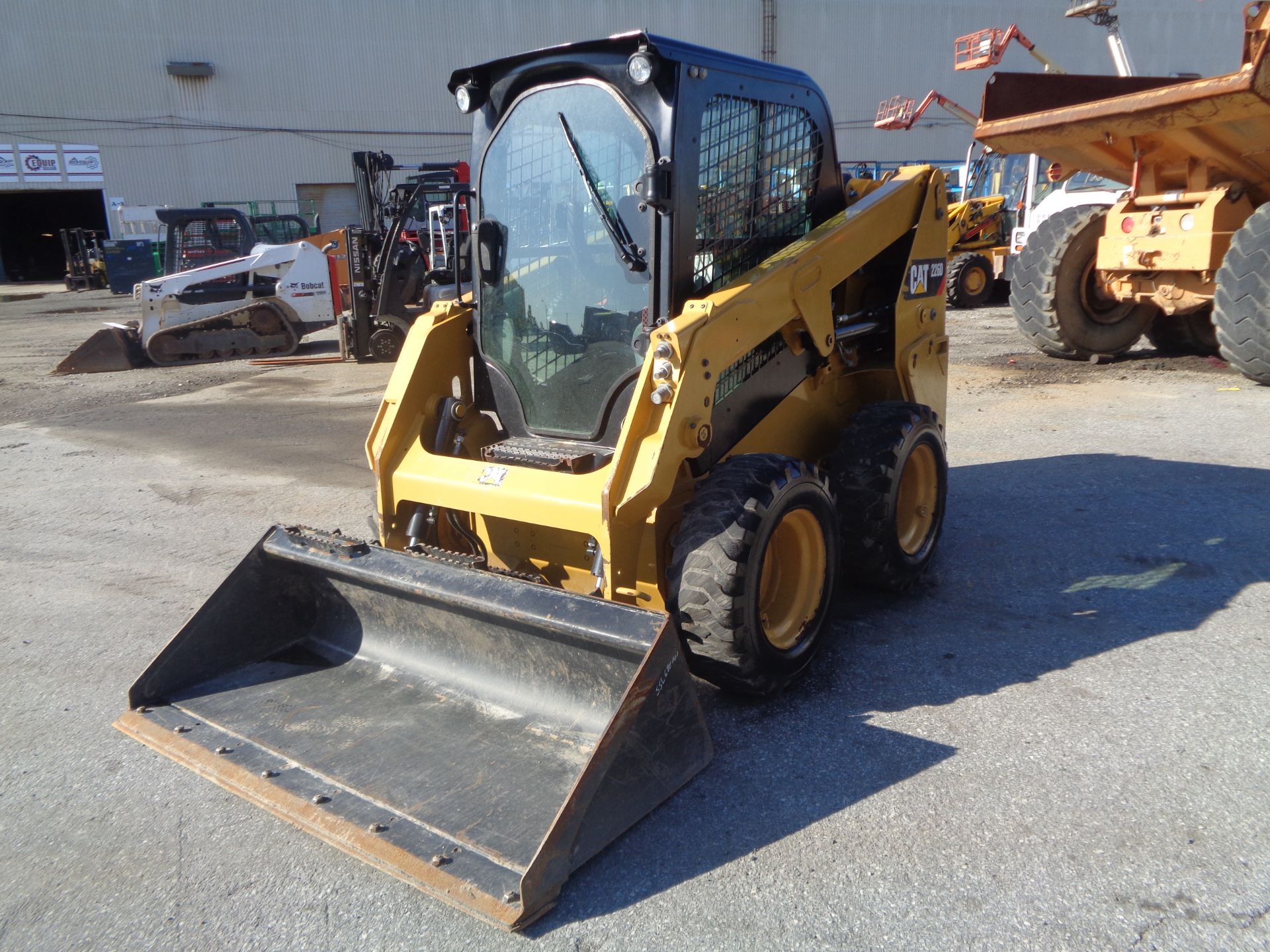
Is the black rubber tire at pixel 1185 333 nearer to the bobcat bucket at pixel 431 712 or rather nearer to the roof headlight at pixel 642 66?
the roof headlight at pixel 642 66

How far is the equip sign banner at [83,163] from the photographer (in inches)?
1391

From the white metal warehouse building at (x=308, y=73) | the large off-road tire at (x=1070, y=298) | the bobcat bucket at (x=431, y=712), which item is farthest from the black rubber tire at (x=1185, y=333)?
the white metal warehouse building at (x=308, y=73)

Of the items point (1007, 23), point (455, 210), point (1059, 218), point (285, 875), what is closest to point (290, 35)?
point (1007, 23)

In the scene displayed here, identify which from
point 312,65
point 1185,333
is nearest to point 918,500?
point 1185,333

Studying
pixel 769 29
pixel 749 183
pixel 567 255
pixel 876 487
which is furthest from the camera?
pixel 769 29

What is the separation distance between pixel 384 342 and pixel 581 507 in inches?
428

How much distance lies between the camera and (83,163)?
35.4 m

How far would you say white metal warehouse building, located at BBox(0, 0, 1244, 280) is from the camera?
114 feet

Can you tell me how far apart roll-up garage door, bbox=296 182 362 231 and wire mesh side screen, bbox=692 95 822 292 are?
3571cm

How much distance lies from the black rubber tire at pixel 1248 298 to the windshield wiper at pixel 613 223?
21.4ft

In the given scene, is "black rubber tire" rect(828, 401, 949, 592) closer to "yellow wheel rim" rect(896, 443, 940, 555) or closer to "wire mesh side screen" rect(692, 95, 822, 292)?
"yellow wheel rim" rect(896, 443, 940, 555)

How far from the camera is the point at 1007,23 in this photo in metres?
39.9

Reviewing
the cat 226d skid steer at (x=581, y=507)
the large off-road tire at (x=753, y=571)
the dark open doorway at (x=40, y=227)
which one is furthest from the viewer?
the dark open doorway at (x=40, y=227)

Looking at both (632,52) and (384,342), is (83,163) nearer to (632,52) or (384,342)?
(384,342)
